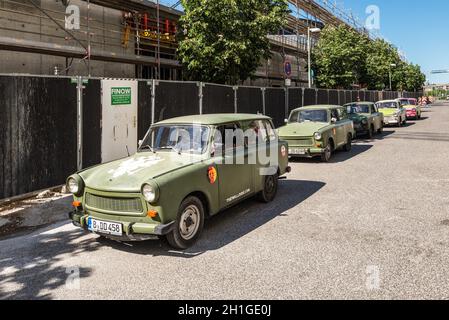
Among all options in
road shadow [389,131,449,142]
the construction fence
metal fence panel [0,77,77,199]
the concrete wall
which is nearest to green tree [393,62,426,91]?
road shadow [389,131,449,142]

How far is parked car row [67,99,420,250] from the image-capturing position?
4.80 m

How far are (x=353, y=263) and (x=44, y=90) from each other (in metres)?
6.78

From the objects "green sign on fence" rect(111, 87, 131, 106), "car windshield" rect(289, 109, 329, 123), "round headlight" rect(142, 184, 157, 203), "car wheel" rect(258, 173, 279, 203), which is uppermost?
"green sign on fence" rect(111, 87, 131, 106)

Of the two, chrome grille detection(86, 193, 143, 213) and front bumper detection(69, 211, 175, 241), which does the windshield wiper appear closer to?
chrome grille detection(86, 193, 143, 213)

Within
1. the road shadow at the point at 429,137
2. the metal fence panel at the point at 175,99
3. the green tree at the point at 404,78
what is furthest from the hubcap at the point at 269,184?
the green tree at the point at 404,78

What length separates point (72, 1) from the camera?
597 inches

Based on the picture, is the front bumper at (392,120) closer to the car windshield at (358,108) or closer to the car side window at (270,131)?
the car windshield at (358,108)

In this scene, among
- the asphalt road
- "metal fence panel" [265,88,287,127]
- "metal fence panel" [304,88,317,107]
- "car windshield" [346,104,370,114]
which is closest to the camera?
the asphalt road

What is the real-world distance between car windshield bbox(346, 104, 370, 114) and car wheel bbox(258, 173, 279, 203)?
12261 mm

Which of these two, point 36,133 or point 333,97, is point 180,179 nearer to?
point 36,133

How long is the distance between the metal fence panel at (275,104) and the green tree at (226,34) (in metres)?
1.76

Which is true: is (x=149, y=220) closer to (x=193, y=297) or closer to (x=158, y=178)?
(x=158, y=178)

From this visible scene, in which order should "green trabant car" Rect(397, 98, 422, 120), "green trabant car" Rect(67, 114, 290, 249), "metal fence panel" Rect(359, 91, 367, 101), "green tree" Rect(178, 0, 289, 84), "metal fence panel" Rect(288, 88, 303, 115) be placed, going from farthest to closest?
1. "metal fence panel" Rect(359, 91, 367, 101)
2. "green trabant car" Rect(397, 98, 422, 120)
3. "metal fence panel" Rect(288, 88, 303, 115)
4. "green tree" Rect(178, 0, 289, 84)
5. "green trabant car" Rect(67, 114, 290, 249)

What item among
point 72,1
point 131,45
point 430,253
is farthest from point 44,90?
point 131,45
